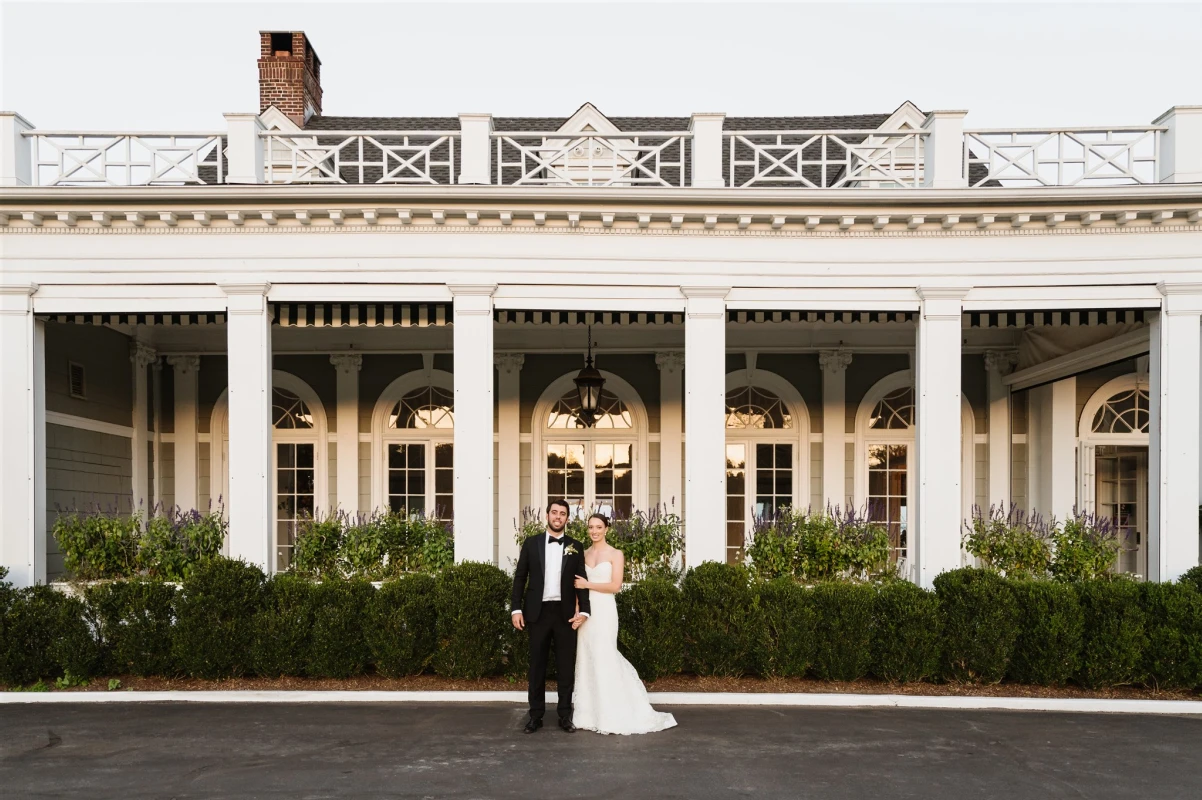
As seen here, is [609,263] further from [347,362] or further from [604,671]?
[347,362]

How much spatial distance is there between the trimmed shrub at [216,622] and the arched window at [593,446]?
611 centimetres

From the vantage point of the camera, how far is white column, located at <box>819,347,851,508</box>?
14.0 meters

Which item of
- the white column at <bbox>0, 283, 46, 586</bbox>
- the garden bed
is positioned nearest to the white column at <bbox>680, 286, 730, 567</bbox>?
the garden bed

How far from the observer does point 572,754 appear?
6.35 meters

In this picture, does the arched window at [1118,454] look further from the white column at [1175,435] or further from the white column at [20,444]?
the white column at [20,444]

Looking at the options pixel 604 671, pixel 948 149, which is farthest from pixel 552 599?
pixel 948 149

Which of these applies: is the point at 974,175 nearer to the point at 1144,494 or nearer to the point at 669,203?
the point at 1144,494

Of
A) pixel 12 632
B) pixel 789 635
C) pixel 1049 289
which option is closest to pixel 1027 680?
pixel 789 635

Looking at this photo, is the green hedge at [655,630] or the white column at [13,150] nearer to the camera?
the green hedge at [655,630]

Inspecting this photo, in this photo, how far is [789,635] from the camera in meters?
8.44

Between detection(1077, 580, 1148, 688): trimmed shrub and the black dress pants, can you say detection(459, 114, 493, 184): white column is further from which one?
detection(1077, 580, 1148, 688): trimmed shrub

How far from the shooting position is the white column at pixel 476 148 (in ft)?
31.6

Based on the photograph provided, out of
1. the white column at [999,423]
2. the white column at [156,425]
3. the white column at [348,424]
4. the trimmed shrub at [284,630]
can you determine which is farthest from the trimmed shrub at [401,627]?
the white column at [999,423]

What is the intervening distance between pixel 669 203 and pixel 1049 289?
172 inches
